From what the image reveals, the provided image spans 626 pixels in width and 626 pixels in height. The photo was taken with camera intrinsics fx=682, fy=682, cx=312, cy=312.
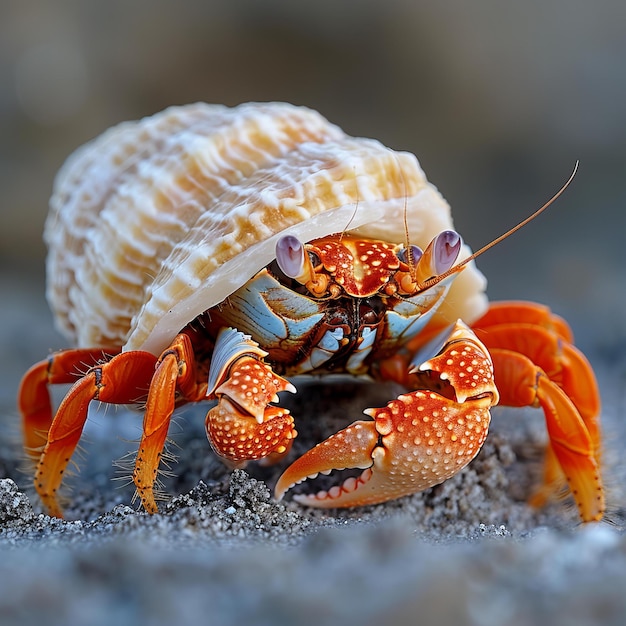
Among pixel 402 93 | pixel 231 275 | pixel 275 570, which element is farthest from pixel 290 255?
pixel 402 93

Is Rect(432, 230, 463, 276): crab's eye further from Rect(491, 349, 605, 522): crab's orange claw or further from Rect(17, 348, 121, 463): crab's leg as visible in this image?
Rect(17, 348, 121, 463): crab's leg

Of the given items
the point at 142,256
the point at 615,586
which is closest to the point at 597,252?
the point at 142,256

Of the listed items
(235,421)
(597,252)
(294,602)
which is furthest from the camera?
(597,252)

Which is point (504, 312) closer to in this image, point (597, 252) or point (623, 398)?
point (623, 398)

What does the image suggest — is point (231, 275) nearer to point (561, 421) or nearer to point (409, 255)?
point (409, 255)

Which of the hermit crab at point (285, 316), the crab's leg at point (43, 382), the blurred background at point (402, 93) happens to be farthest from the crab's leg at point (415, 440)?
the blurred background at point (402, 93)

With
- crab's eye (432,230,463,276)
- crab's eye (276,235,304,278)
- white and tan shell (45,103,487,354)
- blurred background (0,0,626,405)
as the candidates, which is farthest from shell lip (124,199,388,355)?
blurred background (0,0,626,405)
